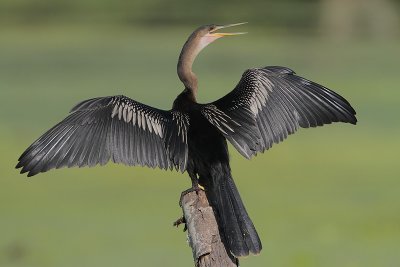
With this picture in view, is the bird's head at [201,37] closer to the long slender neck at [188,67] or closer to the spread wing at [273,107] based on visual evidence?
the long slender neck at [188,67]

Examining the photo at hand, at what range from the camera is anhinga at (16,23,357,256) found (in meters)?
2.84

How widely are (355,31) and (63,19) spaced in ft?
12.3

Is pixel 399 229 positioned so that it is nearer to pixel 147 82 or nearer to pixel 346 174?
pixel 346 174

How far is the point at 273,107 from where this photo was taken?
3.23 m

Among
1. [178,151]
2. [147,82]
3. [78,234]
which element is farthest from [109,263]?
[147,82]

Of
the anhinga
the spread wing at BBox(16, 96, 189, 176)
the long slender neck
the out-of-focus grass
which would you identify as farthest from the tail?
the out-of-focus grass

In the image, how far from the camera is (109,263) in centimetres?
471

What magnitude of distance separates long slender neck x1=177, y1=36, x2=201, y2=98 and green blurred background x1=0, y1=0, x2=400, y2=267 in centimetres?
148

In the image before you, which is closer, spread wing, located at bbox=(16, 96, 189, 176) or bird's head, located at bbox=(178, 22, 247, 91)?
spread wing, located at bbox=(16, 96, 189, 176)

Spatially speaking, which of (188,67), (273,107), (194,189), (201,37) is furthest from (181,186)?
(194,189)

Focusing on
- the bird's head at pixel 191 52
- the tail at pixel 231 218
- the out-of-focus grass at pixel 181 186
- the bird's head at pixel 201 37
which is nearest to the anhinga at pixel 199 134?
the tail at pixel 231 218

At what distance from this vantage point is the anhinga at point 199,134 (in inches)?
112

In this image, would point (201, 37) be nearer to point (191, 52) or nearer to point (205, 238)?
point (191, 52)

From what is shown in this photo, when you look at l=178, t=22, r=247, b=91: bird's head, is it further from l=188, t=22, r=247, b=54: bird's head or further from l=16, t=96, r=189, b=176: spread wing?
l=16, t=96, r=189, b=176: spread wing
